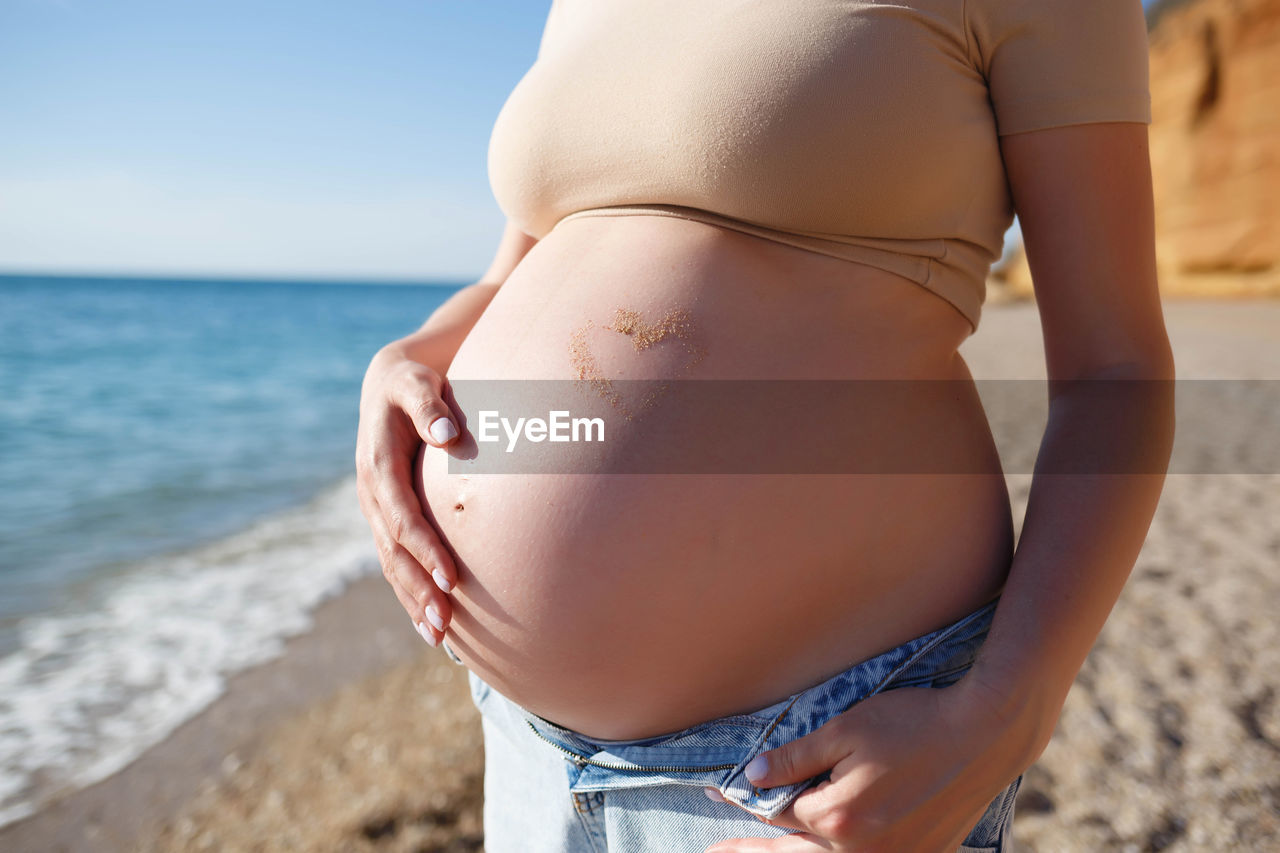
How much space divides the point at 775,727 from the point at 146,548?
16.3 ft

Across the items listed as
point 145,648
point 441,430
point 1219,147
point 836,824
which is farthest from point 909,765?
point 1219,147

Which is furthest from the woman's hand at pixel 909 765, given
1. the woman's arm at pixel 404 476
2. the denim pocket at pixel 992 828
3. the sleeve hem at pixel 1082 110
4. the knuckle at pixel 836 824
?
the sleeve hem at pixel 1082 110

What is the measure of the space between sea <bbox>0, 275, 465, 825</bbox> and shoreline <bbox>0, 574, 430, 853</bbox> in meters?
0.07

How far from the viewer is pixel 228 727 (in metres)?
2.67

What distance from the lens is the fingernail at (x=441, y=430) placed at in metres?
0.77

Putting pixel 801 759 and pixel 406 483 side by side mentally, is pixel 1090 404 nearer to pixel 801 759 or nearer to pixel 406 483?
pixel 801 759

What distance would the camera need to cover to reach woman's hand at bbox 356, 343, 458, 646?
0.78 m

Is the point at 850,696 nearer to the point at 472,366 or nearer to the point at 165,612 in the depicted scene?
the point at 472,366

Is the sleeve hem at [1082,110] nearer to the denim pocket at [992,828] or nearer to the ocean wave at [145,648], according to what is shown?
the denim pocket at [992,828]

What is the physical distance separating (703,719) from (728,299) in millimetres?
401

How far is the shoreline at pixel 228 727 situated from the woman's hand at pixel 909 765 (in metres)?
2.34

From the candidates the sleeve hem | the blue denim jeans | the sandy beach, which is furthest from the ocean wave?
the sleeve hem

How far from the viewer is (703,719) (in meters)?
0.74

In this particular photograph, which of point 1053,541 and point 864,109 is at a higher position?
point 864,109
